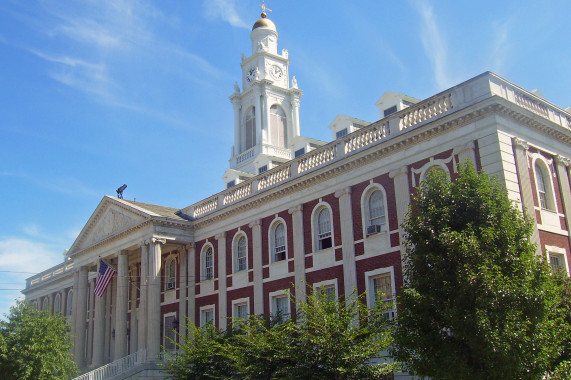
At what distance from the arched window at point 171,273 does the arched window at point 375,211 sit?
1616cm

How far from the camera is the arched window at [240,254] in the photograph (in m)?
34.8

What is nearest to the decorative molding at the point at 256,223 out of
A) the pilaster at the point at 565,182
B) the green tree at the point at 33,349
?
the green tree at the point at 33,349

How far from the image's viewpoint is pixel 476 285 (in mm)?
16000

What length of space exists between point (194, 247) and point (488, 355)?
83.2ft

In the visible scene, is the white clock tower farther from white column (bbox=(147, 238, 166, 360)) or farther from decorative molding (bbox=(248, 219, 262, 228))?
decorative molding (bbox=(248, 219, 262, 228))

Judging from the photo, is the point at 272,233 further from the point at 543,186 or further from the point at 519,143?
the point at 519,143

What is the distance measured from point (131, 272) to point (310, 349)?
2572 centimetres

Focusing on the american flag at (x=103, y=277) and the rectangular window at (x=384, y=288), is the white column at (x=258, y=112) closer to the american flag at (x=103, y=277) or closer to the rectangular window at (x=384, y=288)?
the american flag at (x=103, y=277)

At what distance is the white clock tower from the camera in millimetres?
54463

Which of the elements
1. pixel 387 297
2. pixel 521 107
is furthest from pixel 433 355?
pixel 521 107

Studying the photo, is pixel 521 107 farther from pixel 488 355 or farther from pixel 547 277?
pixel 488 355

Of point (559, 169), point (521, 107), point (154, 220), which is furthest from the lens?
point (154, 220)

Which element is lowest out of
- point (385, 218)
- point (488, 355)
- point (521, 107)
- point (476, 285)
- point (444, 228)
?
point (488, 355)

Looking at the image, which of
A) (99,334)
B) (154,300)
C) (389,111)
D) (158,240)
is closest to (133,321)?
(99,334)
